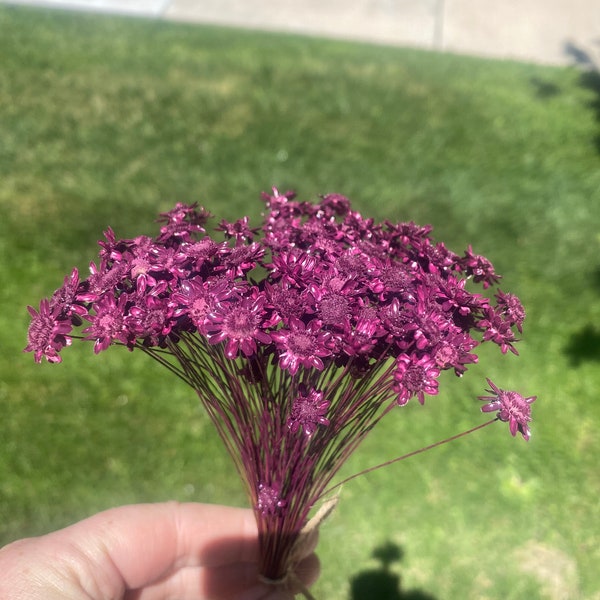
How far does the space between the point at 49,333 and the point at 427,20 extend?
8.10 metres

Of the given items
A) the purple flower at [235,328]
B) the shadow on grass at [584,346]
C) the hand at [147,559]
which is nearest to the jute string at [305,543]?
the hand at [147,559]

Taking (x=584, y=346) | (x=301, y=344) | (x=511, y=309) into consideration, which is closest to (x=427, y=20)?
(x=584, y=346)

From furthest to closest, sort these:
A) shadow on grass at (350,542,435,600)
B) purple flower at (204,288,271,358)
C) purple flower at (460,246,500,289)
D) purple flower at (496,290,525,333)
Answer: shadow on grass at (350,542,435,600)
purple flower at (460,246,500,289)
purple flower at (496,290,525,333)
purple flower at (204,288,271,358)

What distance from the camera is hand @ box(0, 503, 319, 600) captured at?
5.65 feet

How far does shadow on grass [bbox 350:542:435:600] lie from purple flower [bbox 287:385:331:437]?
7.03 feet

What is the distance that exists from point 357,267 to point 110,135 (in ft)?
16.2

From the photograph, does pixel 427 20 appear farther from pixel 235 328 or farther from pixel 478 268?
pixel 235 328

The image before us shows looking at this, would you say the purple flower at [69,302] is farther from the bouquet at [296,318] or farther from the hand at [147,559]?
the hand at [147,559]

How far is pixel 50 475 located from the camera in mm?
3295

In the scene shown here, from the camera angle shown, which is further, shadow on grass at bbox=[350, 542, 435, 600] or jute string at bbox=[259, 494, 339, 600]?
shadow on grass at bbox=[350, 542, 435, 600]

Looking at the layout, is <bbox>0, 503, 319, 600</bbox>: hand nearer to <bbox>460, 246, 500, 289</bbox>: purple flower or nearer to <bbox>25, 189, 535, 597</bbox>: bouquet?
<bbox>25, 189, 535, 597</bbox>: bouquet

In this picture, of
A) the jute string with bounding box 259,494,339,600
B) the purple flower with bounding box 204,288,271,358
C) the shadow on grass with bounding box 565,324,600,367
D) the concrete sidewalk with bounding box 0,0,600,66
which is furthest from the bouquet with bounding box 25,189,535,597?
the concrete sidewalk with bounding box 0,0,600,66

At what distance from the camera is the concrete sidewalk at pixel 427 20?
7.56 meters

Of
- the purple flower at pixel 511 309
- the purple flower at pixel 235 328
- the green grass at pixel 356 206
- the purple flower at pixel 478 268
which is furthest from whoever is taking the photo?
the green grass at pixel 356 206
